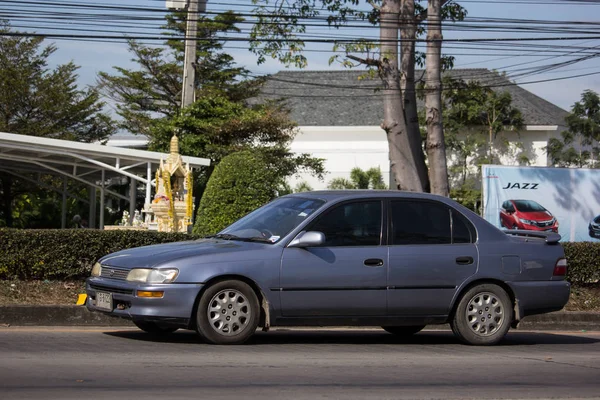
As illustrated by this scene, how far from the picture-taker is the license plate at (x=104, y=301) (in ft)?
28.6

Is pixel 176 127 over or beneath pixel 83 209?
over

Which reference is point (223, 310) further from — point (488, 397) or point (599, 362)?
point (599, 362)

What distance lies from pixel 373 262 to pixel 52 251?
5.55m

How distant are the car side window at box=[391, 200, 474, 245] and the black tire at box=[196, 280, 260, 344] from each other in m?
1.68

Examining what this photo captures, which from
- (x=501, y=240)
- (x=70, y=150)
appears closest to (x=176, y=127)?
(x=70, y=150)

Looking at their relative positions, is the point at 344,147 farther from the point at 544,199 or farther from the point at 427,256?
the point at 427,256

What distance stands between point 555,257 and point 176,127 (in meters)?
27.2

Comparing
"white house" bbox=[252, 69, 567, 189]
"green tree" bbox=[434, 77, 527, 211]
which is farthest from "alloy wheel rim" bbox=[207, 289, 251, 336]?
"white house" bbox=[252, 69, 567, 189]

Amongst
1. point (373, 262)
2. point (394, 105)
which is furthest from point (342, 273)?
point (394, 105)

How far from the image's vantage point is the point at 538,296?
977cm

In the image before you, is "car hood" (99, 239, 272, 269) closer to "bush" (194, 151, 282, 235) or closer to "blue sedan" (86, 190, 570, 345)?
"blue sedan" (86, 190, 570, 345)

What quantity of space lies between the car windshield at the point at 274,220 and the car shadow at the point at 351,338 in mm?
1112

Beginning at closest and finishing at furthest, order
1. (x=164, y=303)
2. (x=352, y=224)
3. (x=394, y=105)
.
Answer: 1. (x=164, y=303)
2. (x=352, y=224)
3. (x=394, y=105)

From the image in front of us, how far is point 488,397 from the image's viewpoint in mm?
6648
